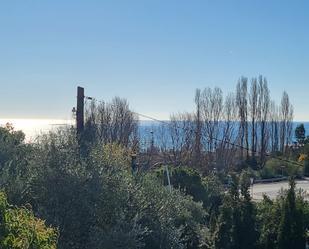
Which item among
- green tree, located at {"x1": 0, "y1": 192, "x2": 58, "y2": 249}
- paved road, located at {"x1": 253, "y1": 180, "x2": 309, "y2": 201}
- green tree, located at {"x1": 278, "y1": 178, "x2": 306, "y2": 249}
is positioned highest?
green tree, located at {"x1": 0, "y1": 192, "x2": 58, "y2": 249}

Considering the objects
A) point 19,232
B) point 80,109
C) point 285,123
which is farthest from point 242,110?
point 19,232

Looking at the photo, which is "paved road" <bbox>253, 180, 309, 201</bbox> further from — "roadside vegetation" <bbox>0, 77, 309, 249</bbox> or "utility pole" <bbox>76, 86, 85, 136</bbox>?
"utility pole" <bbox>76, 86, 85, 136</bbox>

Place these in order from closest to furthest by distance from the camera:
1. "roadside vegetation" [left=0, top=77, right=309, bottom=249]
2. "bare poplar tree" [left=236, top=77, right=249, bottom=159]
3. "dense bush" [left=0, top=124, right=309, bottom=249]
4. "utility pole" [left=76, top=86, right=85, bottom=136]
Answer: "roadside vegetation" [left=0, top=77, right=309, bottom=249] < "dense bush" [left=0, top=124, right=309, bottom=249] < "utility pole" [left=76, top=86, right=85, bottom=136] < "bare poplar tree" [left=236, top=77, right=249, bottom=159]

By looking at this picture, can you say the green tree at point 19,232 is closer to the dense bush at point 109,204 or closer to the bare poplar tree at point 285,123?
the dense bush at point 109,204

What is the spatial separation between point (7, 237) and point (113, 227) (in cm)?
552

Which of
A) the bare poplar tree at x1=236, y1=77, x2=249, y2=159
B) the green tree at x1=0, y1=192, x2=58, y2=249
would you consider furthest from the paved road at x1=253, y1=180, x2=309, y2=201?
the green tree at x1=0, y1=192, x2=58, y2=249

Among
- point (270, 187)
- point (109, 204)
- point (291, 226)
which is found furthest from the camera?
point (270, 187)

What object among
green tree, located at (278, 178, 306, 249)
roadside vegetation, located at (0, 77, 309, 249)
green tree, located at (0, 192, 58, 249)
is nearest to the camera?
green tree, located at (0, 192, 58, 249)

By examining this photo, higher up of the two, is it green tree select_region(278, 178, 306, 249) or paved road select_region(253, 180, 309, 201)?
green tree select_region(278, 178, 306, 249)

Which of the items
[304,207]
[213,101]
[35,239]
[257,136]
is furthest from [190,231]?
[257,136]

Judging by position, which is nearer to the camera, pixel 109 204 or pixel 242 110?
pixel 109 204

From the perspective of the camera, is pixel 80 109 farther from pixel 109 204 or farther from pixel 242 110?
pixel 242 110

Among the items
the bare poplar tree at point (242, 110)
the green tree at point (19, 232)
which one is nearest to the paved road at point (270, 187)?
the bare poplar tree at point (242, 110)

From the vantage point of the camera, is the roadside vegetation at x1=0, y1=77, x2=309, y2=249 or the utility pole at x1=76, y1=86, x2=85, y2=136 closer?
the roadside vegetation at x1=0, y1=77, x2=309, y2=249
